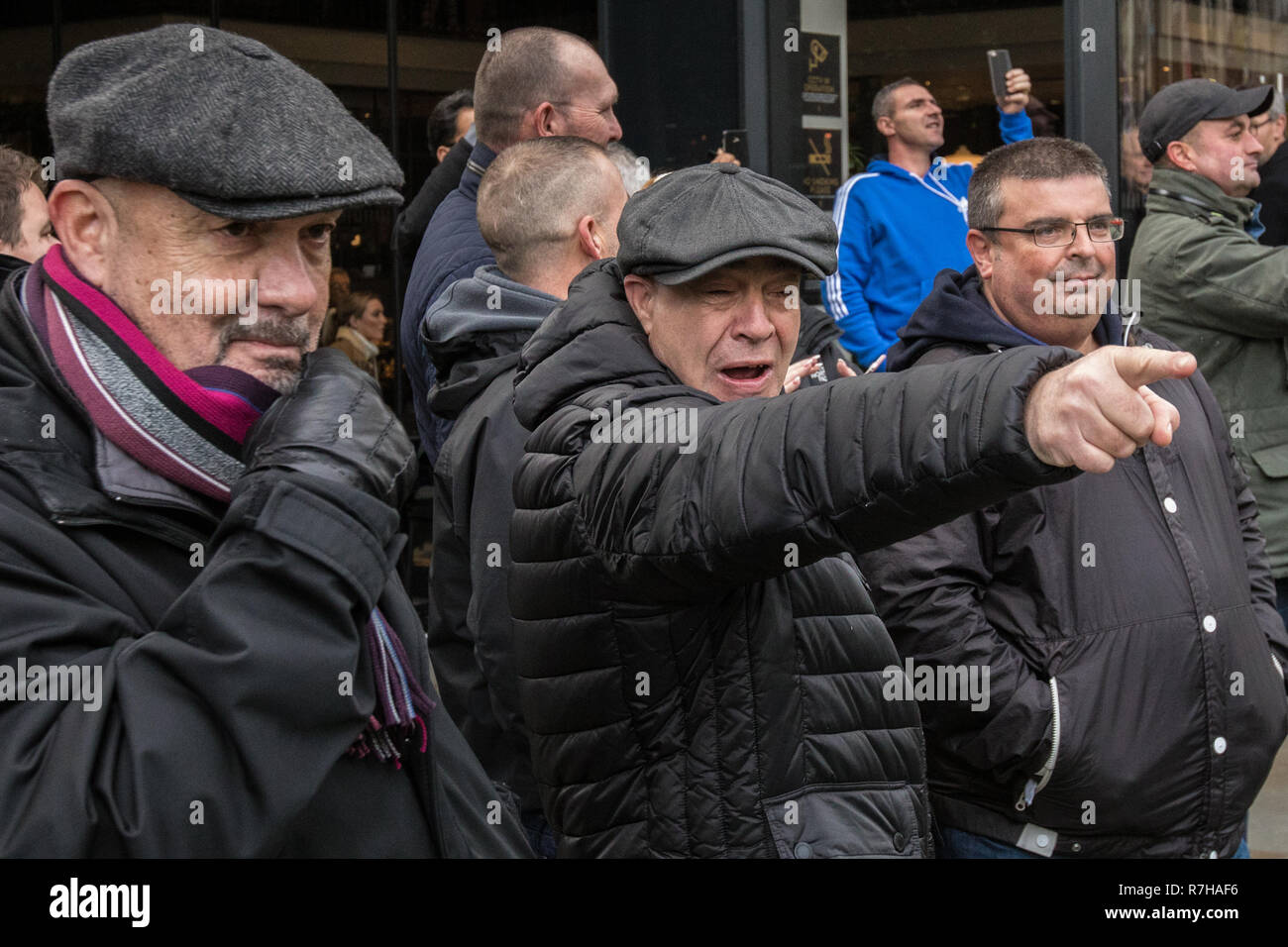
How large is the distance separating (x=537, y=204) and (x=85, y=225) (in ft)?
6.49

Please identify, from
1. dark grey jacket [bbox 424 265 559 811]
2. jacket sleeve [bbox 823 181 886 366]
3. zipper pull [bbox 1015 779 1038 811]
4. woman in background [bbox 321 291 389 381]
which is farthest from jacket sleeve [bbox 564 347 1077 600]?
woman in background [bbox 321 291 389 381]

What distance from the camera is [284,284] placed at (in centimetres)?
176

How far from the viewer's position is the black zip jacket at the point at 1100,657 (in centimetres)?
306

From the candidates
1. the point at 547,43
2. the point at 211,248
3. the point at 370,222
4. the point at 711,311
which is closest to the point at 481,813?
the point at 211,248

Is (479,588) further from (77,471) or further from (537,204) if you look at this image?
(77,471)

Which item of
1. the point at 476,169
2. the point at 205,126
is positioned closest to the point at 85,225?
the point at 205,126

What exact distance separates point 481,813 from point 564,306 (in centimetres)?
95

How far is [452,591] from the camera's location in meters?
3.71

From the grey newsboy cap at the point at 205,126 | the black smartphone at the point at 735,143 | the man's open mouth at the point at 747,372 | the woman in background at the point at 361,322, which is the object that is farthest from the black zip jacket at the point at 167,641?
the woman in background at the point at 361,322

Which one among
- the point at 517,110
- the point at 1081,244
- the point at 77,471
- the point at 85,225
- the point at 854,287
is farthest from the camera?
the point at 854,287

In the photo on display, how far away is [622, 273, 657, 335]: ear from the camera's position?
246 cm

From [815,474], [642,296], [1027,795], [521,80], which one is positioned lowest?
[1027,795]

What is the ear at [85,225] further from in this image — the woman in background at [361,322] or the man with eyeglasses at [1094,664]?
the woman in background at [361,322]

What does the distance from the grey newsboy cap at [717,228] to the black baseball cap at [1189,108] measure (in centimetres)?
333
